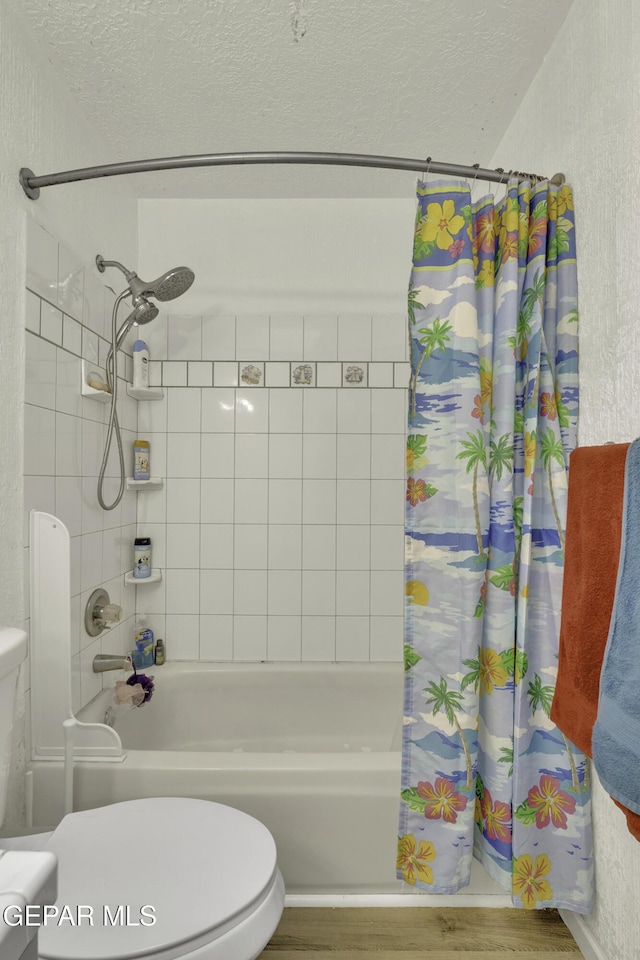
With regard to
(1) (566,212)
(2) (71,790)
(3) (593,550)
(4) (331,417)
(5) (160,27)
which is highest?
(5) (160,27)

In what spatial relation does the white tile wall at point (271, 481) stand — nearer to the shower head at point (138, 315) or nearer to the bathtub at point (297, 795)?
the shower head at point (138, 315)

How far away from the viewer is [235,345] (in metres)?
2.28

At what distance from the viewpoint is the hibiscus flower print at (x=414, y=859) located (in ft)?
4.01

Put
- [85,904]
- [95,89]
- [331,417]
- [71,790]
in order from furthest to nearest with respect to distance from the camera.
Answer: [331,417]
[95,89]
[71,790]
[85,904]

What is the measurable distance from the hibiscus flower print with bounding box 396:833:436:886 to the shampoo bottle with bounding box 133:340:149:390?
5.69 feet

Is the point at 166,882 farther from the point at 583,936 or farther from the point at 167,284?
the point at 167,284

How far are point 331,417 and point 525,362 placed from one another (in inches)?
42.9

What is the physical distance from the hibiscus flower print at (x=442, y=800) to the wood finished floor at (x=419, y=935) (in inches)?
14.8

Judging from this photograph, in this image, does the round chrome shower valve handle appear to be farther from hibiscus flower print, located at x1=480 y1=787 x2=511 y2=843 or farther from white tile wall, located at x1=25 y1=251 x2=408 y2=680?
hibiscus flower print, located at x1=480 y1=787 x2=511 y2=843

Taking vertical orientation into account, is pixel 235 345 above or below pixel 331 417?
above

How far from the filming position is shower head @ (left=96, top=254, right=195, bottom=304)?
5.66ft

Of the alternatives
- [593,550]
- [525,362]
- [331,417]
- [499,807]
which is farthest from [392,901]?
[331,417]

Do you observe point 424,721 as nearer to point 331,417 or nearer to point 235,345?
point 331,417

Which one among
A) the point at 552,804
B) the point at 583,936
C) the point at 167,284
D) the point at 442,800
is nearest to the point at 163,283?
the point at 167,284
